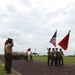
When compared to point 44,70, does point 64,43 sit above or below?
above

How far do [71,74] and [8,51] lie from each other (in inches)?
163

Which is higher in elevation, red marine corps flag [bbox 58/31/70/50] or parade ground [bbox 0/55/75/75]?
red marine corps flag [bbox 58/31/70/50]

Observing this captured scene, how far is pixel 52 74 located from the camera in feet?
65.7

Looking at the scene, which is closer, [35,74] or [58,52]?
[35,74]

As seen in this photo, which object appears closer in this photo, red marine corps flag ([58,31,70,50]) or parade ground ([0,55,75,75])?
parade ground ([0,55,75,75])

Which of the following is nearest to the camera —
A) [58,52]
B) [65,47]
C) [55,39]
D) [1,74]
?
[1,74]

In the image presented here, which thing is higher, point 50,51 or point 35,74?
point 50,51

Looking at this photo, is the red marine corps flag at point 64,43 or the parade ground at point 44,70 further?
the red marine corps flag at point 64,43

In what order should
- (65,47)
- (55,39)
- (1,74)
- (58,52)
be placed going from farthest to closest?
1. (55,39)
2. (58,52)
3. (65,47)
4. (1,74)

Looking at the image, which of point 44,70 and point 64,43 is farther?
point 64,43

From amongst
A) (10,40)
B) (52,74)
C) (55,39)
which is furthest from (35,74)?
(55,39)

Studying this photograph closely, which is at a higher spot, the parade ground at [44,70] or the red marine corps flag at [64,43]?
the red marine corps flag at [64,43]

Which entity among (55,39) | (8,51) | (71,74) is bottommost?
(71,74)

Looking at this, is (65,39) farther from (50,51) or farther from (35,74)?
(35,74)
